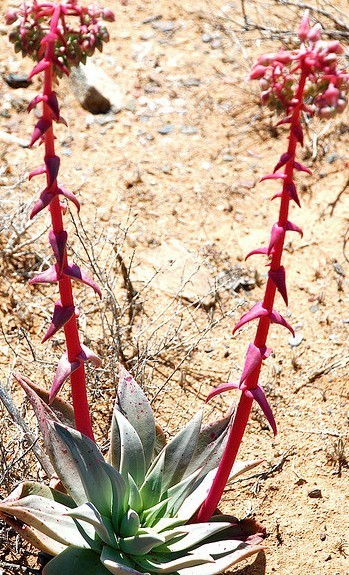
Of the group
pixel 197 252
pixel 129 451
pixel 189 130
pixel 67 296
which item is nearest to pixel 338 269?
pixel 197 252

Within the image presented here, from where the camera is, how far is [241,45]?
→ 5418 mm

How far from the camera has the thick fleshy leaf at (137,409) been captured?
2.76 meters

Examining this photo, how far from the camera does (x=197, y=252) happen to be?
404 centimetres

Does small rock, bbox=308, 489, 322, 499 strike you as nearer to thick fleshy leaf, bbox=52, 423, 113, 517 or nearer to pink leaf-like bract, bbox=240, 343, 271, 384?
thick fleshy leaf, bbox=52, 423, 113, 517

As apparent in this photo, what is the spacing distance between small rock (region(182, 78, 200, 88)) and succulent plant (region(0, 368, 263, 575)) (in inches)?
120

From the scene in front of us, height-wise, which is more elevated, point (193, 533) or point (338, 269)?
point (338, 269)

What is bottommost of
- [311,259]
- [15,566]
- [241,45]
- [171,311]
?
[15,566]

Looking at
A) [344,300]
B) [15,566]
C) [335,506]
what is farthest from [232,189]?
[15,566]

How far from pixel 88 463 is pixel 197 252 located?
1.79 metres

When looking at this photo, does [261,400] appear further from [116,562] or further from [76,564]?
[76,564]

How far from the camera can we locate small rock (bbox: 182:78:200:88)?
529cm

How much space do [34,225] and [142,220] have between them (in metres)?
0.61

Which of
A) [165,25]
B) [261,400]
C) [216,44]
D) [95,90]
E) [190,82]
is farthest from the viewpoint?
[165,25]

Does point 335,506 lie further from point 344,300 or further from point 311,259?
point 311,259
